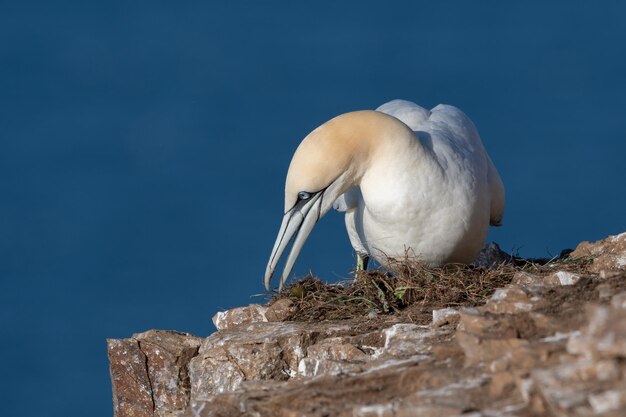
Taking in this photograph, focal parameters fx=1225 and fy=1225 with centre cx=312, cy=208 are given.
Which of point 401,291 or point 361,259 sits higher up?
point 361,259

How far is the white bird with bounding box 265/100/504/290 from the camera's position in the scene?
25.4 feet

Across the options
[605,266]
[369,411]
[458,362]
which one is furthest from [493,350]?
[605,266]

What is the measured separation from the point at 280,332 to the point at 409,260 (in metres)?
1.45

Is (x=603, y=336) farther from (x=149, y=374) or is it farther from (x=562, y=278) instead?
(x=149, y=374)

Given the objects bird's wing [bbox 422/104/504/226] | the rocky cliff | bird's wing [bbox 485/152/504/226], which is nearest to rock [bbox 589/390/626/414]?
the rocky cliff

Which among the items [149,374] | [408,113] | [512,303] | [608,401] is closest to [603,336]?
[608,401]

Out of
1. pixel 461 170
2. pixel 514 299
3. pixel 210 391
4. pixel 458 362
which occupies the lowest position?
pixel 458 362

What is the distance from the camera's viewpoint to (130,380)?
7.18 meters

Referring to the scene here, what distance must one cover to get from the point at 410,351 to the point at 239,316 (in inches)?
95.5

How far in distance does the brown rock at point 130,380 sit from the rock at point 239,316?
0.61m

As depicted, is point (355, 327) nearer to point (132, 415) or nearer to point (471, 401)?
point (132, 415)

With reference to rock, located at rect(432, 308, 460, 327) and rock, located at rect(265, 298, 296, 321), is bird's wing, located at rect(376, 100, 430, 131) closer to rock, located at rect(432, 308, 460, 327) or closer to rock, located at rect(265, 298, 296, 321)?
rock, located at rect(265, 298, 296, 321)

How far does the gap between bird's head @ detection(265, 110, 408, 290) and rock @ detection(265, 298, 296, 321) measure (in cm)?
57

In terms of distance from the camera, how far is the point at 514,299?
5137 millimetres
